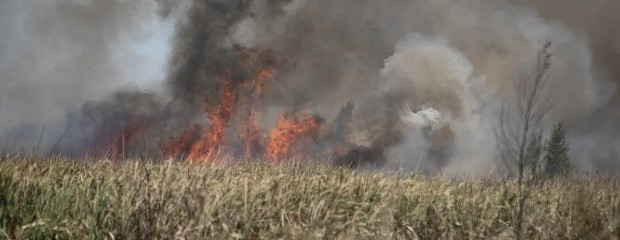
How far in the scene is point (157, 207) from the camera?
6.81 metres

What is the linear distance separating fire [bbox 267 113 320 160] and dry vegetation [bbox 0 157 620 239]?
2907 centimetres

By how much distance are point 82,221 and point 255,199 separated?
220 cm

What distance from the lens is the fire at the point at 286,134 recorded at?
133 feet

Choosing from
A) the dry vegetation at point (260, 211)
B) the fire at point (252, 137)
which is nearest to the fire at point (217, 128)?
the fire at point (252, 137)

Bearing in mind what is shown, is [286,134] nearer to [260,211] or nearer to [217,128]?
[217,128]

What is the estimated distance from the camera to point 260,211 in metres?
7.56

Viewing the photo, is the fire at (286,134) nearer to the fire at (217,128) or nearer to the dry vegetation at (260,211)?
the fire at (217,128)

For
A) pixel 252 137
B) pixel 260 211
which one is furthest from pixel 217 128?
pixel 260 211

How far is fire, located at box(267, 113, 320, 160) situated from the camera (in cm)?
4069

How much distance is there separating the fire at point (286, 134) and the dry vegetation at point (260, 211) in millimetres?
29071

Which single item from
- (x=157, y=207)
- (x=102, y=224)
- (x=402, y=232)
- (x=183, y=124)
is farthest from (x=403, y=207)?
(x=183, y=124)

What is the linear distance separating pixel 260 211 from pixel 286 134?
35114 mm

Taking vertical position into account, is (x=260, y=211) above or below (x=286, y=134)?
below

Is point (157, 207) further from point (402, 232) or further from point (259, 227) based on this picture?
point (402, 232)
